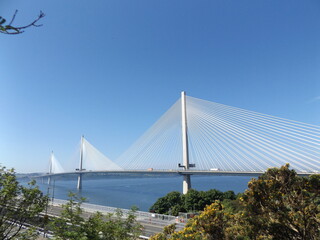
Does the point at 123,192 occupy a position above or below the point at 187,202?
below

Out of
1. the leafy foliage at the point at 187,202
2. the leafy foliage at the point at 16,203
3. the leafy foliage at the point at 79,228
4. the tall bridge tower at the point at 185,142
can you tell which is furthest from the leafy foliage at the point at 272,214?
the tall bridge tower at the point at 185,142

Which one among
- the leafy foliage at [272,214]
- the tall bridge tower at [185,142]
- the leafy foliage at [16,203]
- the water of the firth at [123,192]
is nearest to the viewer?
the leafy foliage at [272,214]

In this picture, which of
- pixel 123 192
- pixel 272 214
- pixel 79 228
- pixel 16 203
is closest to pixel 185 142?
pixel 272 214

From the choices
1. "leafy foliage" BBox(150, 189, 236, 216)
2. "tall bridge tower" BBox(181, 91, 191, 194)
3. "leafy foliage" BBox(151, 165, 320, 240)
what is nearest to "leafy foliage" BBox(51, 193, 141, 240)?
"leafy foliage" BBox(151, 165, 320, 240)

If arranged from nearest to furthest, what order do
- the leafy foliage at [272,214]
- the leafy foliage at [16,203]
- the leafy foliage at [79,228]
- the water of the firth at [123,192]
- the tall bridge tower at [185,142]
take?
1. the leafy foliage at [79,228]
2. the leafy foliage at [272,214]
3. the leafy foliage at [16,203]
4. the tall bridge tower at [185,142]
5. the water of the firth at [123,192]

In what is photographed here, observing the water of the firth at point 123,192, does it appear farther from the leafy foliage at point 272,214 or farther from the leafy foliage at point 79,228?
the leafy foliage at point 272,214

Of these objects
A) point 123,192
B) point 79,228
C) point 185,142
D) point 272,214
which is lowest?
point 123,192

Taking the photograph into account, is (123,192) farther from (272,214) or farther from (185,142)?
(272,214)

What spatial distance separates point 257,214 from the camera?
6289mm

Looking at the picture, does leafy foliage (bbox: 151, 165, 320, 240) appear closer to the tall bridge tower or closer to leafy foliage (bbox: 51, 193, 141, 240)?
leafy foliage (bbox: 51, 193, 141, 240)

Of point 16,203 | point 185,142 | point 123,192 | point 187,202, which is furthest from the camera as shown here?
point 123,192

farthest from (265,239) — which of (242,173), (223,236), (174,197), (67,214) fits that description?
(242,173)

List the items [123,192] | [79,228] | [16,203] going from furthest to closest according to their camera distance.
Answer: [123,192] < [16,203] < [79,228]

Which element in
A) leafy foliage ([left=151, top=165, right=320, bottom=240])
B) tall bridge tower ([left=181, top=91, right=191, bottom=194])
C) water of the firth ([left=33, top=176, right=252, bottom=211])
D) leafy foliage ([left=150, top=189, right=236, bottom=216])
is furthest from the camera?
water of the firth ([left=33, top=176, right=252, bottom=211])
